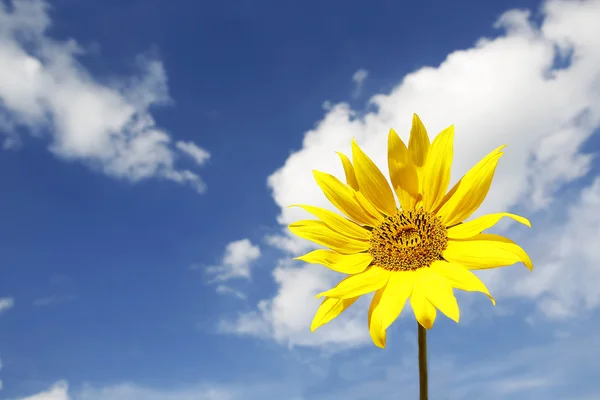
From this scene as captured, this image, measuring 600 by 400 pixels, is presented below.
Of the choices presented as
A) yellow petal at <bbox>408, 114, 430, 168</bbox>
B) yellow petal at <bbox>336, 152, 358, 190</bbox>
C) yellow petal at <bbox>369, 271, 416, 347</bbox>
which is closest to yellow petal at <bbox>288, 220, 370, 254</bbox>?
yellow petal at <bbox>336, 152, 358, 190</bbox>

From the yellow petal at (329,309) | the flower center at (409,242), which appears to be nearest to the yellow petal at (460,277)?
the flower center at (409,242)

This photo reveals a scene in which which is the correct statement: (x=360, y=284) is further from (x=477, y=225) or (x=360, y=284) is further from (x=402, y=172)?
(x=402, y=172)

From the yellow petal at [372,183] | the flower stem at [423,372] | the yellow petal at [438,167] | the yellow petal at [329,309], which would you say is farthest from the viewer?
the yellow petal at [372,183]

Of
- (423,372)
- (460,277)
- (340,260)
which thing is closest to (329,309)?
(340,260)

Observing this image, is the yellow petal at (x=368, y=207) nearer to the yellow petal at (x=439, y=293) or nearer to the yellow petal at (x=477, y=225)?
the yellow petal at (x=477, y=225)

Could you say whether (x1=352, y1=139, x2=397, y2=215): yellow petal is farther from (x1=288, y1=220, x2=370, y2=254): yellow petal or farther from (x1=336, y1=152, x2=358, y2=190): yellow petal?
(x1=288, y1=220, x2=370, y2=254): yellow petal

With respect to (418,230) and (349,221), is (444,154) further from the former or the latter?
(349,221)
